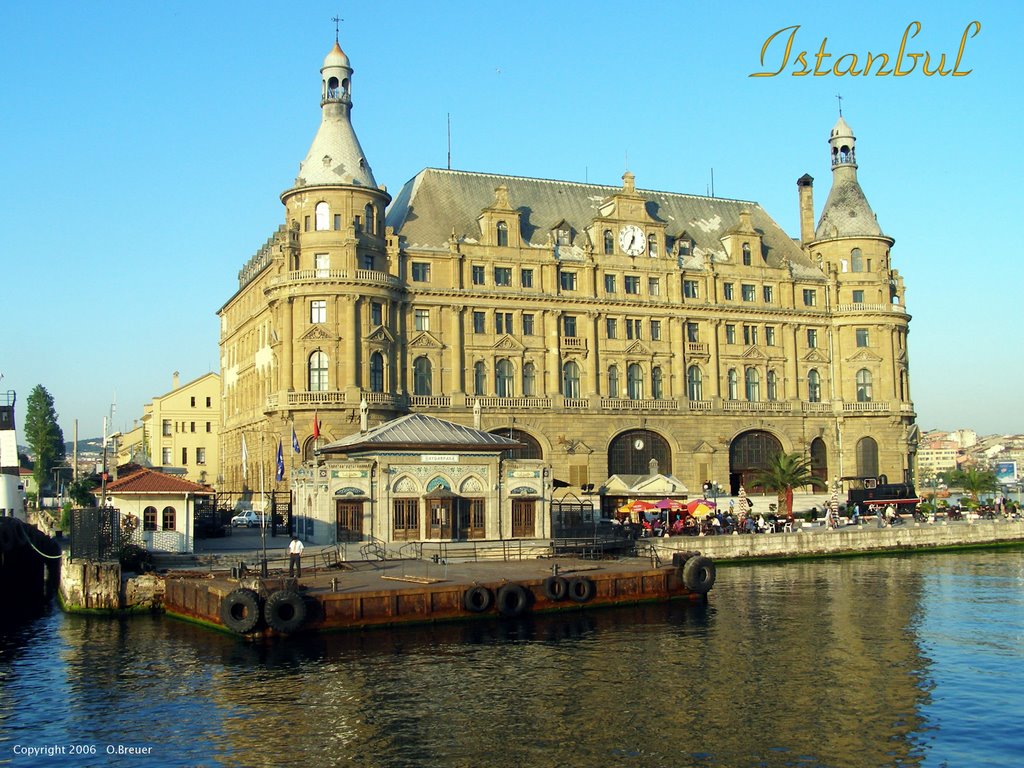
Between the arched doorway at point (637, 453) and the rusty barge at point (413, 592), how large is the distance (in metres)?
38.7

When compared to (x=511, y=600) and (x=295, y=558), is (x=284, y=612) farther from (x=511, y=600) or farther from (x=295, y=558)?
(x=511, y=600)

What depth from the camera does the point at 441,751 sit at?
28.9 metres

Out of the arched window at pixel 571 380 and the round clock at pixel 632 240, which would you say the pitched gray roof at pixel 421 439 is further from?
the round clock at pixel 632 240

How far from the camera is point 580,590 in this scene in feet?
169

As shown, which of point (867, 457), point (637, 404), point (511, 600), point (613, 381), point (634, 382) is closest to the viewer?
point (511, 600)

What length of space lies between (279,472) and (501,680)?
36.8 meters

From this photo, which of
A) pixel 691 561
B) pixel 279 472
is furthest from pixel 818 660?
pixel 279 472

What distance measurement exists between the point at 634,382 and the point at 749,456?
42.5 ft

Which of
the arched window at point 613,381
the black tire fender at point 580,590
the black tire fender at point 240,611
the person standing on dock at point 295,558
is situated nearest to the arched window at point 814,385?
the arched window at point 613,381

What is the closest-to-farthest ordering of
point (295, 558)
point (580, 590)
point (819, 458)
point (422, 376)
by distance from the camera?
point (295, 558) → point (580, 590) → point (422, 376) → point (819, 458)

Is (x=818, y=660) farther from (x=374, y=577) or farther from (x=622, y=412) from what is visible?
(x=622, y=412)

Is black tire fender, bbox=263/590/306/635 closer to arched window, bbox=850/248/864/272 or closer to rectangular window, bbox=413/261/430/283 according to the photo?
rectangular window, bbox=413/261/430/283

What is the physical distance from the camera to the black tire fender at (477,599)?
4791cm

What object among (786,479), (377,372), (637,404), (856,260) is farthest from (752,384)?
(377,372)
